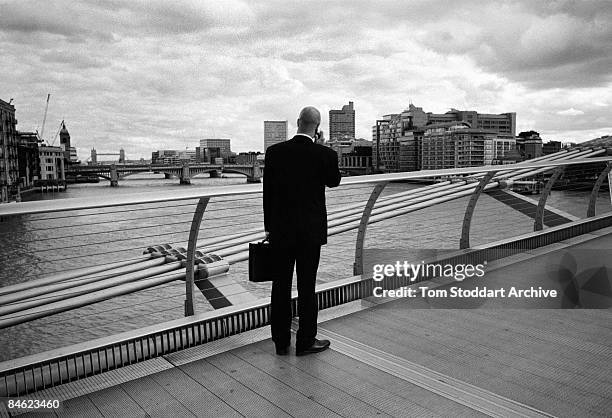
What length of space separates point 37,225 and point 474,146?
3283 inches

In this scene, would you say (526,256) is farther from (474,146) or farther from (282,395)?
(474,146)

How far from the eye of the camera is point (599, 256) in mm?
5672

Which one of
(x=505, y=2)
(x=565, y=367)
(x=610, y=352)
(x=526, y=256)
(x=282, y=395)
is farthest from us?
(x=505, y=2)

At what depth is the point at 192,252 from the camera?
328cm

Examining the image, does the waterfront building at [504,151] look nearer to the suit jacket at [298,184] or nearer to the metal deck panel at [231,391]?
the suit jacket at [298,184]

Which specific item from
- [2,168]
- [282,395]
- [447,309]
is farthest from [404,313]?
[2,168]

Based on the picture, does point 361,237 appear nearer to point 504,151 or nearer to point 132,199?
point 132,199

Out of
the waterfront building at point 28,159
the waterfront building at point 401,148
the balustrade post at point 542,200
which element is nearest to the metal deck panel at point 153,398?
the balustrade post at point 542,200

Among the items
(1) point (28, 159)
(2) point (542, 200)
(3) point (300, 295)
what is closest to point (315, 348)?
(3) point (300, 295)

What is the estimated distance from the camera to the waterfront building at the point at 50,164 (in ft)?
323

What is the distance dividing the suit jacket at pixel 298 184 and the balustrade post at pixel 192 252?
0.48 meters

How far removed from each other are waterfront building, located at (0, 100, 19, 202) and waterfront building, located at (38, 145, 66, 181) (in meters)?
24.6

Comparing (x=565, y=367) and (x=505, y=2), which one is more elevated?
(x=505, y=2)

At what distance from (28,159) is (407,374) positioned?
95.3m
